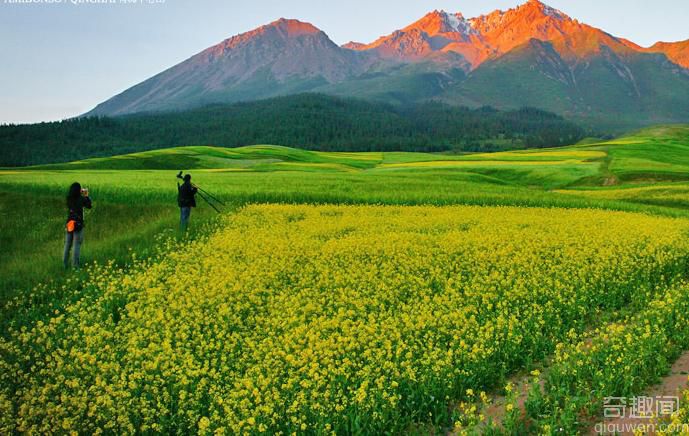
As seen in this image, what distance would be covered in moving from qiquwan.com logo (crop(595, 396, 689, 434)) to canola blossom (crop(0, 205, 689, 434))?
1060 mm

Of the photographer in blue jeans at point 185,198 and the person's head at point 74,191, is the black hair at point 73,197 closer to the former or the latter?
the person's head at point 74,191

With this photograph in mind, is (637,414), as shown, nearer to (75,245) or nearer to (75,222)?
(75,245)

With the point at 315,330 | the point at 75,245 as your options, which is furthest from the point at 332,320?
the point at 75,245

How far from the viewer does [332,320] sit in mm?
11117

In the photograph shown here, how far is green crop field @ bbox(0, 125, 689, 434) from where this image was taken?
852 cm

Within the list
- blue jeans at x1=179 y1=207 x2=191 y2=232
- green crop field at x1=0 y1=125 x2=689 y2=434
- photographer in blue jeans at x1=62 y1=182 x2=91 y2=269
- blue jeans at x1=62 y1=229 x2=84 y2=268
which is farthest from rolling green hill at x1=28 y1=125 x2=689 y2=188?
blue jeans at x1=62 y1=229 x2=84 y2=268

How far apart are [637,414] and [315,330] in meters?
6.24

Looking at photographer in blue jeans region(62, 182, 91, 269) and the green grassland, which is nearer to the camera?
photographer in blue jeans region(62, 182, 91, 269)

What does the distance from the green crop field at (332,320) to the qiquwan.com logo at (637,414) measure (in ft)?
0.83

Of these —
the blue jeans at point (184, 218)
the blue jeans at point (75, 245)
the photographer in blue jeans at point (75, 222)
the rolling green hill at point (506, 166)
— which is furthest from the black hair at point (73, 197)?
the rolling green hill at point (506, 166)

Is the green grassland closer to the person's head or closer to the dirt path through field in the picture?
the person's head

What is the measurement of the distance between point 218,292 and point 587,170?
60.5m

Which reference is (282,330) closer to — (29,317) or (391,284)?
(391,284)

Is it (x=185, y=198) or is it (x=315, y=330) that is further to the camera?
(x=185, y=198)
